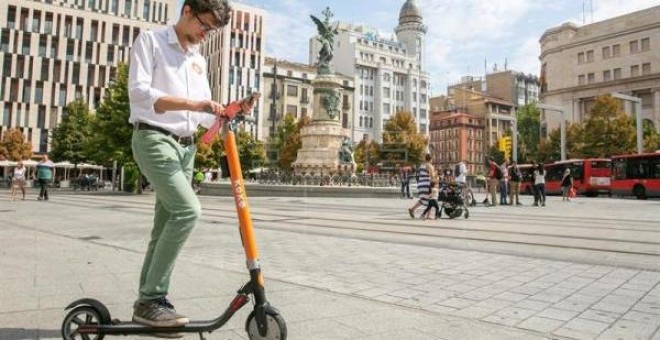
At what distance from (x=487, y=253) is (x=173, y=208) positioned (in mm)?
4826

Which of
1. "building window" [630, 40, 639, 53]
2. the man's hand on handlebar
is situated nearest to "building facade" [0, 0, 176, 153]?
the man's hand on handlebar

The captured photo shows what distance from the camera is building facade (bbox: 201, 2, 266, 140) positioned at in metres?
72.8

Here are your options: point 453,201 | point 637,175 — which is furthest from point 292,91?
point 453,201

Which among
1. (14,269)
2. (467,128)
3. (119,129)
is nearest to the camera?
(14,269)

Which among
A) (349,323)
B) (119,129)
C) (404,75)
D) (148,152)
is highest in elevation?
(404,75)

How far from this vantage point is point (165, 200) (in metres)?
2.77

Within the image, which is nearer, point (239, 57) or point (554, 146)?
point (554, 146)

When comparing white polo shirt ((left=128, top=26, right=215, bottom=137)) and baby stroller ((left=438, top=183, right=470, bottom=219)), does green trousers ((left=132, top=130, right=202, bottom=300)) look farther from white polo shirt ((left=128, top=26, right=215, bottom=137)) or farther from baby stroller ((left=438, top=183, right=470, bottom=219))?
baby stroller ((left=438, top=183, right=470, bottom=219))

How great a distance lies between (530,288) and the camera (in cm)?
433

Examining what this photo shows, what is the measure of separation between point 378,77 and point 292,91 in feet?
61.7

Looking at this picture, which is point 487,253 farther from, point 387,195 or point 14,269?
point 387,195

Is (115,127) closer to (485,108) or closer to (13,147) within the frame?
(13,147)

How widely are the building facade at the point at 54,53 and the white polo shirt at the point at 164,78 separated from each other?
59.2 metres

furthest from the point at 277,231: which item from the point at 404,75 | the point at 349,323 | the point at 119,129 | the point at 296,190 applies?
the point at 404,75
